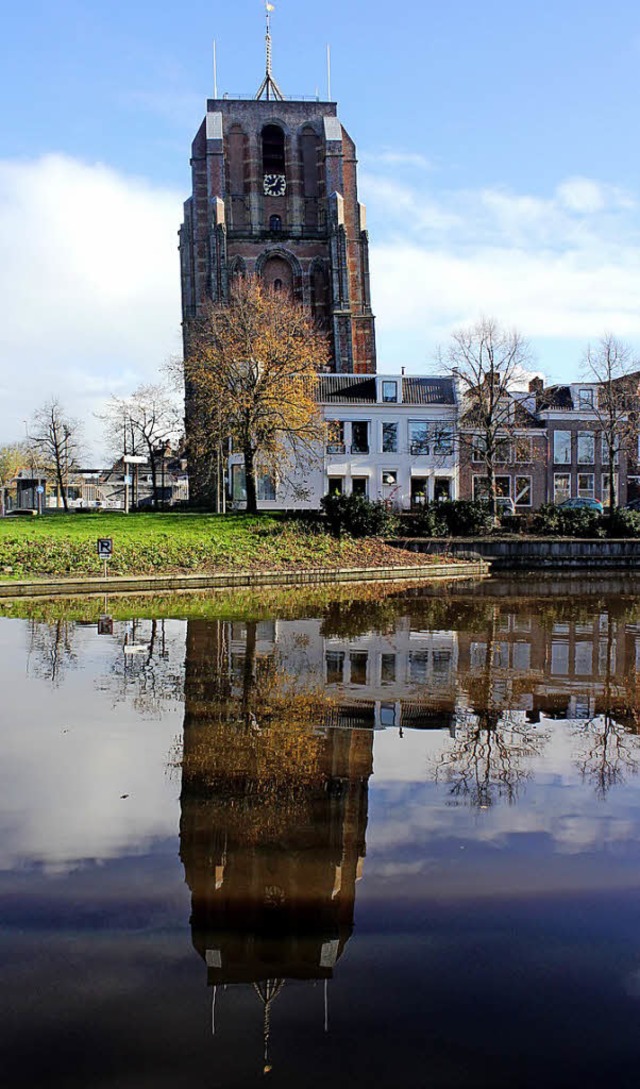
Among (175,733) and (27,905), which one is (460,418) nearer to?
(175,733)

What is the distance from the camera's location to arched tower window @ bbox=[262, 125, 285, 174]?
64.6m

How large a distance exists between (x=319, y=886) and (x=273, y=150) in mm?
67330

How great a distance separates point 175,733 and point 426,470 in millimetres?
44453

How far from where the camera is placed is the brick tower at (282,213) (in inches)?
2378

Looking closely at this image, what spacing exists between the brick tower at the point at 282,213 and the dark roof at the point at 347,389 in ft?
19.9

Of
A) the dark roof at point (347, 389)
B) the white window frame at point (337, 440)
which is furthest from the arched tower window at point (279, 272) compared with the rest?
the white window frame at point (337, 440)

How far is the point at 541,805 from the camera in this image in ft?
22.8

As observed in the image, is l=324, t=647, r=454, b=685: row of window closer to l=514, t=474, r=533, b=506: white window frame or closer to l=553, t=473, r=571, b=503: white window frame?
l=514, t=474, r=533, b=506: white window frame

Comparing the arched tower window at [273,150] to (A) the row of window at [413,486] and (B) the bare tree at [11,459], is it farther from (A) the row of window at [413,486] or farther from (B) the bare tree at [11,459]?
(B) the bare tree at [11,459]

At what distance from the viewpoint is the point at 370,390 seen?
173ft

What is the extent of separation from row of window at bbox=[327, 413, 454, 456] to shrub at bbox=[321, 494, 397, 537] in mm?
14798

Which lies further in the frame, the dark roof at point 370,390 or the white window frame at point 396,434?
the dark roof at point 370,390

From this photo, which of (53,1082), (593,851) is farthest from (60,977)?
(593,851)

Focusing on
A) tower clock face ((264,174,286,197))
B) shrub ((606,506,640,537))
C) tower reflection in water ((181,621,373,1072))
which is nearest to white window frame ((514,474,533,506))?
shrub ((606,506,640,537))
